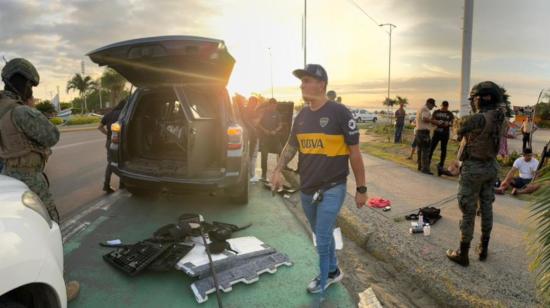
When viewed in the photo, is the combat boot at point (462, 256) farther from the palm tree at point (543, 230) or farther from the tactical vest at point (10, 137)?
the tactical vest at point (10, 137)

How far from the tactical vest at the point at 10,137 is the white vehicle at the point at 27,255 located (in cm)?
76

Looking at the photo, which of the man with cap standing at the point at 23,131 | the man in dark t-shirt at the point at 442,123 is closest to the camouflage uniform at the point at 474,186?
the man with cap standing at the point at 23,131

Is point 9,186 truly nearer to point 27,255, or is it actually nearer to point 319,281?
point 27,255

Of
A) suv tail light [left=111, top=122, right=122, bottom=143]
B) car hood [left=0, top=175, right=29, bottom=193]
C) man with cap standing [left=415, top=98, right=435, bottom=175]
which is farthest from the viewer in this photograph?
man with cap standing [left=415, top=98, right=435, bottom=175]

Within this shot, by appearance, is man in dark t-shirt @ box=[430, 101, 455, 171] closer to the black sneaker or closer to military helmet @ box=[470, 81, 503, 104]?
military helmet @ box=[470, 81, 503, 104]

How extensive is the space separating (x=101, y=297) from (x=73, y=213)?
2844 millimetres

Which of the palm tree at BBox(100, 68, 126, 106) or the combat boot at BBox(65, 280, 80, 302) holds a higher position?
the palm tree at BBox(100, 68, 126, 106)

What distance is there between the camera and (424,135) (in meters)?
8.86

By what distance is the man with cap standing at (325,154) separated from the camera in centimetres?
313

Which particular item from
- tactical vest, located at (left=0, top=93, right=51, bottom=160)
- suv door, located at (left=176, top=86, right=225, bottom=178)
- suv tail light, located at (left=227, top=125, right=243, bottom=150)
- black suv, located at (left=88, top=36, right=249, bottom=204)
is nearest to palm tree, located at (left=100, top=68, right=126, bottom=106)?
black suv, located at (left=88, top=36, right=249, bottom=204)

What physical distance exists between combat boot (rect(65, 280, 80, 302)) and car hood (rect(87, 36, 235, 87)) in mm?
2772

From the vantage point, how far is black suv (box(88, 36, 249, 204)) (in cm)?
475

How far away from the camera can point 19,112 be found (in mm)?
3002

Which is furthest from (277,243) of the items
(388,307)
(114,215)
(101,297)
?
(114,215)
